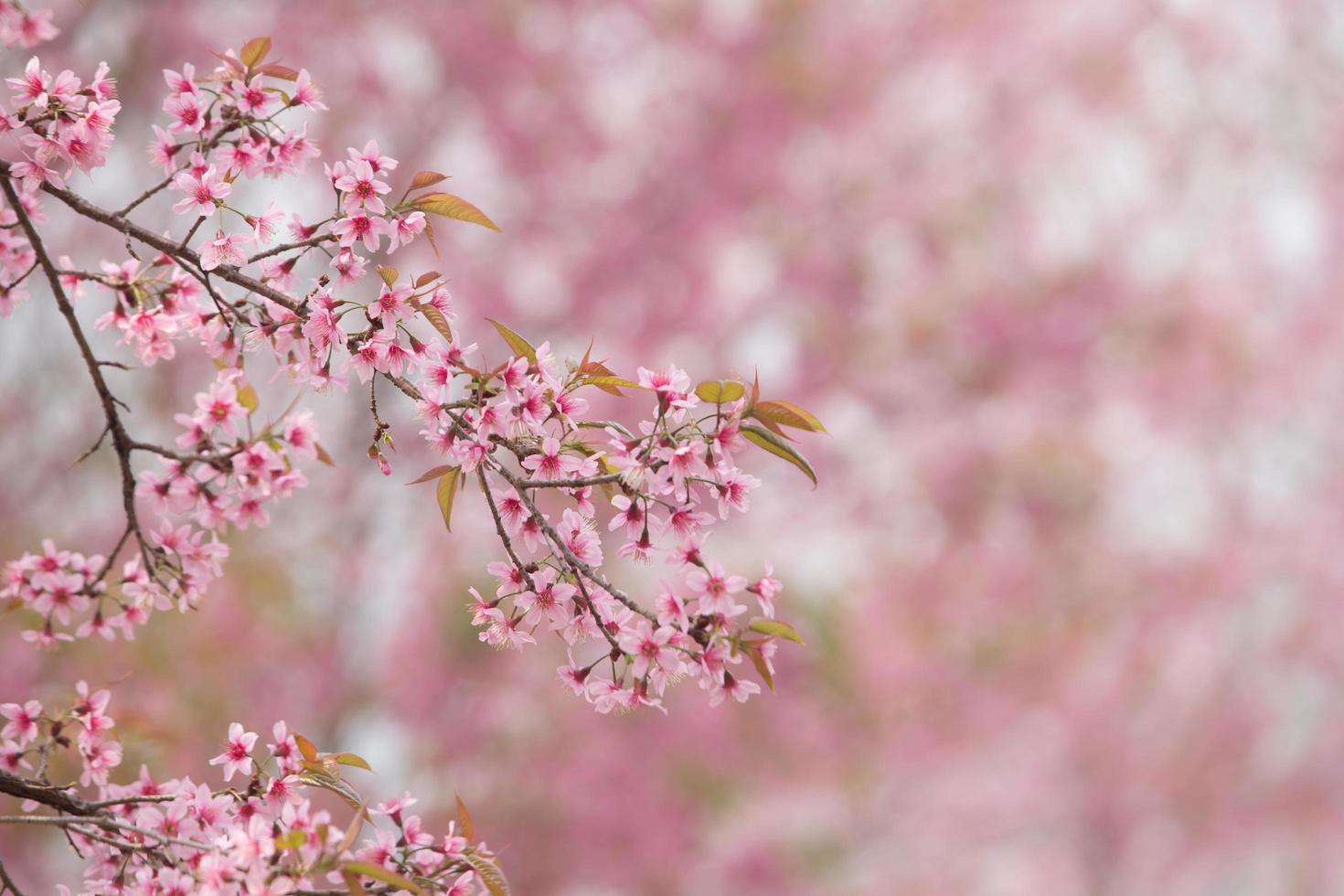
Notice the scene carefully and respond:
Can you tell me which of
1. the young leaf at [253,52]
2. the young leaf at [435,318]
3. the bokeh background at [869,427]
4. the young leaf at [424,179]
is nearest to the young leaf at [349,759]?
the young leaf at [435,318]

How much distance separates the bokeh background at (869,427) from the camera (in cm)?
404

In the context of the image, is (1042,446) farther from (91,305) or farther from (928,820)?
(91,305)

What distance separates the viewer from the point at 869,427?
513cm

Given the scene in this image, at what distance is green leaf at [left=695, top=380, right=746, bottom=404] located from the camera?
881 mm

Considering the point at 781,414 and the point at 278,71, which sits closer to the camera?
the point at 781,414

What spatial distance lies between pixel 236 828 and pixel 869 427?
4.43 metres

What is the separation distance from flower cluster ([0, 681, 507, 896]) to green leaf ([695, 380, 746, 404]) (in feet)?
1.26

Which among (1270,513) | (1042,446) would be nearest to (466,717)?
(1042,446)

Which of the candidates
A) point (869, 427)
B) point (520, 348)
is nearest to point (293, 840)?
point (520, 348)

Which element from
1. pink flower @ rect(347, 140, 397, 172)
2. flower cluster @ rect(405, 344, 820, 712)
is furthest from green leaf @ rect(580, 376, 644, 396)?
pink flower @ rect(347, 140, 397, 172)

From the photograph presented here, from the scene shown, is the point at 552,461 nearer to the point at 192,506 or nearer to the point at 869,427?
the point at 192,506

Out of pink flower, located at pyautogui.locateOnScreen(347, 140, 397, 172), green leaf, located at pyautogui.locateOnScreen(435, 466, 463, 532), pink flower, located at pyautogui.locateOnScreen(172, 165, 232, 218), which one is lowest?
green leaf, located at pyautogui.locateOnScreen(435, 466, 463, 532)

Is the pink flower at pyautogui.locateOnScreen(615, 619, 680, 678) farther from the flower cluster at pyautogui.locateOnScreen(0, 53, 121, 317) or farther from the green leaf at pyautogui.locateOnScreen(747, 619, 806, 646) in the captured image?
the flower cluster at pyautogui.locateOnScreen(0, 53, 121, 317)

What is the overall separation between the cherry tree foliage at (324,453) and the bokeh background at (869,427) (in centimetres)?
112
